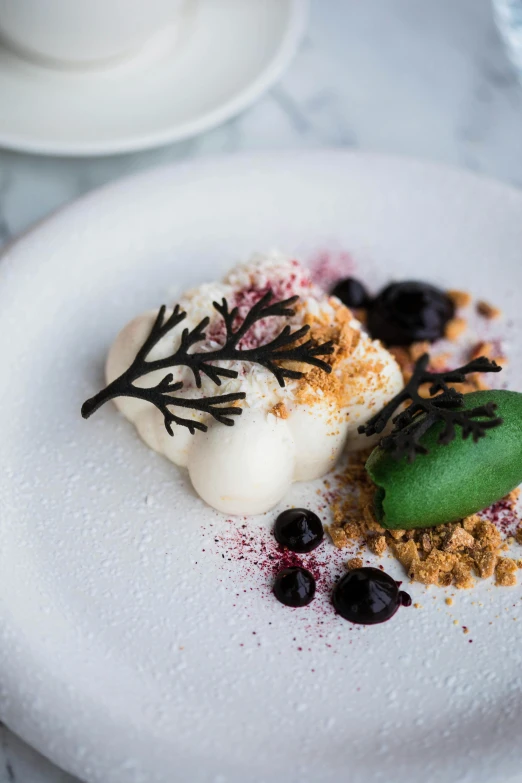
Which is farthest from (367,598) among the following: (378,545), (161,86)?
(161,86)

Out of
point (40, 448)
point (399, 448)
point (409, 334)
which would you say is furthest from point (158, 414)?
point (409, 334)

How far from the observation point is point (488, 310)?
1.67 metres

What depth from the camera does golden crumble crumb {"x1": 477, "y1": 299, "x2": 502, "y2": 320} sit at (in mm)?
1660

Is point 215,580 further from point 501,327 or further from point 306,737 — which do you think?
point 501,327

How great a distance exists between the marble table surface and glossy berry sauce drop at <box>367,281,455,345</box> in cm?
54

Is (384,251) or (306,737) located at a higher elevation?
(384,251)

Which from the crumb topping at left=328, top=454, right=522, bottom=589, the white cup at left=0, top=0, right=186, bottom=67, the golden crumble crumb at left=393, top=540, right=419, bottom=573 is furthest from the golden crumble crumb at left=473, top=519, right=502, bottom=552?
the white cup at left=0, top=0, right=186, bottom=67

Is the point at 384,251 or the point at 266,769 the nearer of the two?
the point at 266,769

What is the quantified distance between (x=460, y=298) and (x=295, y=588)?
70 cm

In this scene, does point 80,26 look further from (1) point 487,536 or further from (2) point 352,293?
(1) point 487,536

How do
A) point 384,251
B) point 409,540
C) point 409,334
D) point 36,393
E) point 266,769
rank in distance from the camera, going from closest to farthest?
point 266,769, point 409,540, point 36,393, point 409,334, point 384,251

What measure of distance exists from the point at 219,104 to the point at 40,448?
2.81 feet

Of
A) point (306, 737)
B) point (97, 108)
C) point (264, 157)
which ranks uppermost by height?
point (97, 108)

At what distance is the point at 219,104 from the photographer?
1.85 metres
